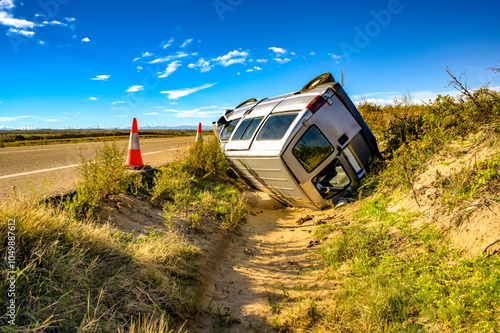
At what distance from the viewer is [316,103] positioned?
488 cm

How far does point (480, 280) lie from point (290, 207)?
Answer: 14.8 feet

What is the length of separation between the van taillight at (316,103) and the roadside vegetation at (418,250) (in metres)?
1.75

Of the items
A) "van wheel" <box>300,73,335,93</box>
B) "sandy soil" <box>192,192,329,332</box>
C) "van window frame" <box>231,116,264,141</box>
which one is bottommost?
"sandy soil" <box>192,192,329,332</box>

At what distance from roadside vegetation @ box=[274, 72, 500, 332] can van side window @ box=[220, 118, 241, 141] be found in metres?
3.23

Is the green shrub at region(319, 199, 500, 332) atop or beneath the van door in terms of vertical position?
beneath

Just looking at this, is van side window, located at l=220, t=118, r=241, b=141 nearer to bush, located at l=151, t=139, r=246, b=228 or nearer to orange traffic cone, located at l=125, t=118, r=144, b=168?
bush, located at l=151, t=139, r=246, b=228

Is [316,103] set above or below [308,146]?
above

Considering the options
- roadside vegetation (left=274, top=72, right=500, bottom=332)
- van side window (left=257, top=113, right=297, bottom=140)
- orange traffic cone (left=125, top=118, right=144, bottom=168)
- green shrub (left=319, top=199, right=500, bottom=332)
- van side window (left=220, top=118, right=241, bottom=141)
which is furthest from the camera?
van side window (left=220, top=118, right=241, bottom=141)

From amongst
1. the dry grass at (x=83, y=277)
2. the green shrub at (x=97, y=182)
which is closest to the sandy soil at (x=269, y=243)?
the green shrub at (x=97, y=182)

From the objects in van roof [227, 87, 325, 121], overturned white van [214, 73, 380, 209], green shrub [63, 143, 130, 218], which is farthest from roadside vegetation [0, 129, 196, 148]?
van roof [227, 87, 325, 121]

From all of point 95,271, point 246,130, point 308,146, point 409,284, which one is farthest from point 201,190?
point 409,284

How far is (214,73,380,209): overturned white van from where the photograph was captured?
15.7ft

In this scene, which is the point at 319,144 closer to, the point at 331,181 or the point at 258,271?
the point at 331,181

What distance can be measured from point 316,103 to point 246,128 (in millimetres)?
1685
